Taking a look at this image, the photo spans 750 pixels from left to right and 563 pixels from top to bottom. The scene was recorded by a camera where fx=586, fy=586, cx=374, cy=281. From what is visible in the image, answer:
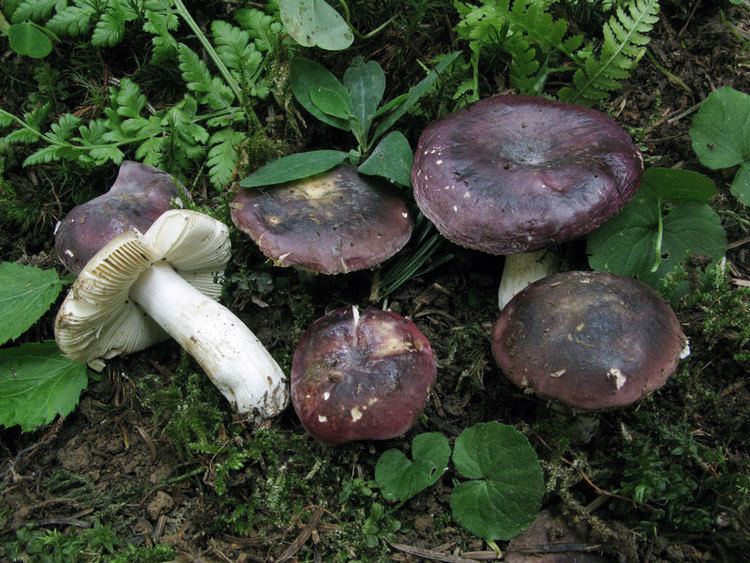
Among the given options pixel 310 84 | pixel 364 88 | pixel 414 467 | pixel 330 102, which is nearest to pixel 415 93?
pixel 364 88

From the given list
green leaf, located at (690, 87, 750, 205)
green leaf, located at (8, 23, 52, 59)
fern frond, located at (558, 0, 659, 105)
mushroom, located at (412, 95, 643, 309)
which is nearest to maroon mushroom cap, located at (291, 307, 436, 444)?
mushroom, located at (412, 95, 643, 309)

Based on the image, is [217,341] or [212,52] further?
[212,52]

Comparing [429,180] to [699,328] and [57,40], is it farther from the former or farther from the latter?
[57,40]

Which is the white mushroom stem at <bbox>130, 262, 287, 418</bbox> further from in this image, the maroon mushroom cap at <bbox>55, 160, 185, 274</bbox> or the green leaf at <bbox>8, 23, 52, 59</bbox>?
the green leaf at <bbox>8, 23, 52, 59</bbox>

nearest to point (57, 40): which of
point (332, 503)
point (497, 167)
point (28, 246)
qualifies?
point (28, 246)

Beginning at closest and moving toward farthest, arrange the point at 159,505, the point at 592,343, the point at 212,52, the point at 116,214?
the point at 592,343
the point at 159,505
the point at 116,214
the point at 212,52

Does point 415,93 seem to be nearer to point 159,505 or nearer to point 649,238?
point 649,238

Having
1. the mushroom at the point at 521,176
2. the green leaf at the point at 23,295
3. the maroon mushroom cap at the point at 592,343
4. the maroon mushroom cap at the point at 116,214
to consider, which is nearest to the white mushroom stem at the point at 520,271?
the mushroom at the point at 521,176
